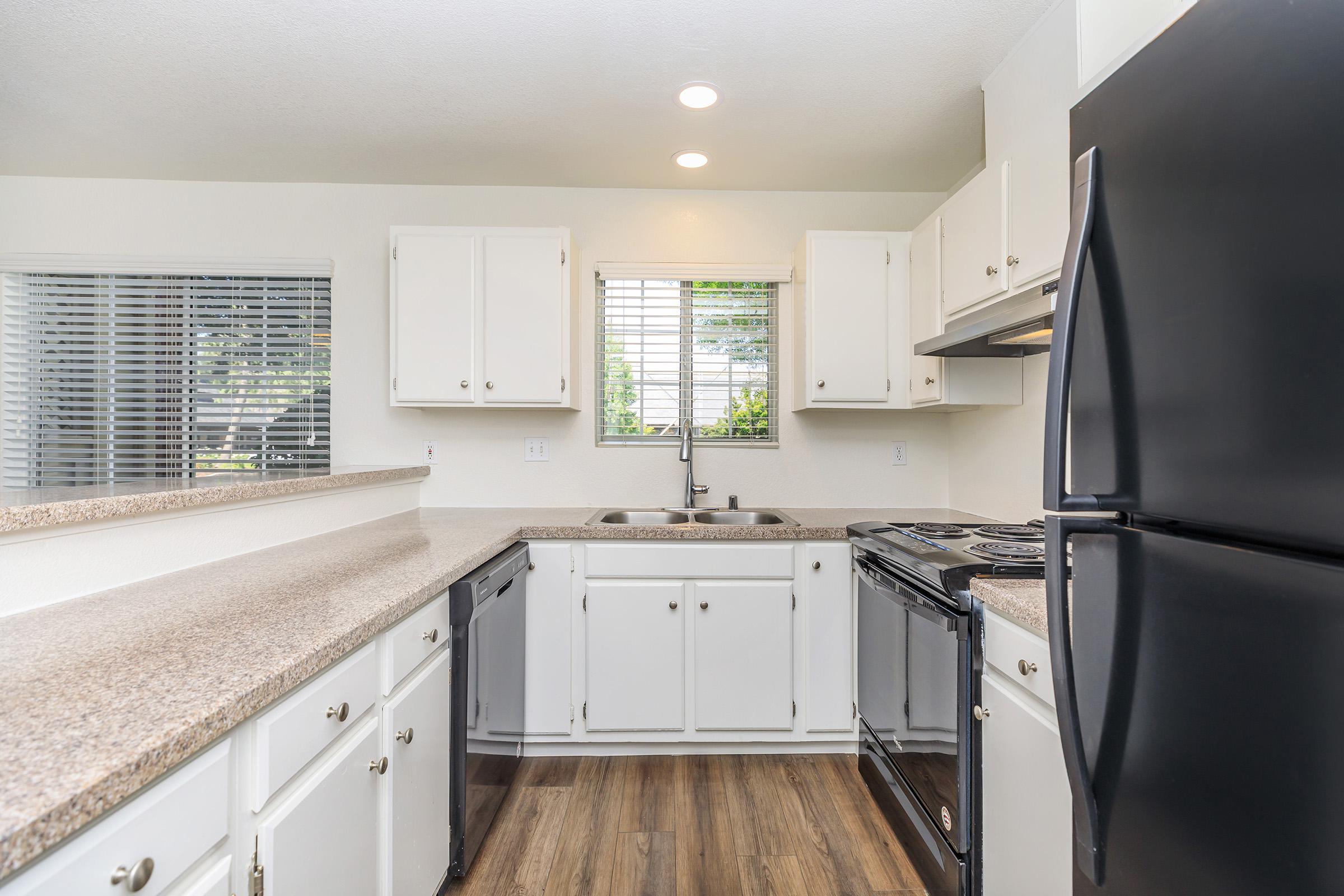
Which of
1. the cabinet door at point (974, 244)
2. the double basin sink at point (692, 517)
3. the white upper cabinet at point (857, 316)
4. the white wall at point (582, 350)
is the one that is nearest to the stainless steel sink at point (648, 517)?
the double basin sink at point (692, 517)

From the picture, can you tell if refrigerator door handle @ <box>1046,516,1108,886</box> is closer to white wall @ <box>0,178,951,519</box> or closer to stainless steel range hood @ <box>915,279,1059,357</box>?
stainless steel range hood @ <box>915,279,1059,357</box>

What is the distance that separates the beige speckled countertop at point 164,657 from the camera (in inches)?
23.9

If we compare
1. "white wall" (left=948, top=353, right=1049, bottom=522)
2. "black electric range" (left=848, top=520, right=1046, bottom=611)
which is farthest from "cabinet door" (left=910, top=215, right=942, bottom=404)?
"black electric range" (left=848, top=520, right=1046, bottom=611)

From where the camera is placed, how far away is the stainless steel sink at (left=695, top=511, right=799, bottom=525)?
281 centimetres

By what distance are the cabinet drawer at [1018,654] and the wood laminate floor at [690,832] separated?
2.51ft

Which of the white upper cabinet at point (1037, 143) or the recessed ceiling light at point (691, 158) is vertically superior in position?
the recessed ceiling light at point (691, 158)

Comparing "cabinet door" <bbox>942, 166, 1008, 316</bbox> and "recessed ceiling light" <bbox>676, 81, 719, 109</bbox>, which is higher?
"recessed ceiling light" <bbox>676, 81, 719, 109</bbox>

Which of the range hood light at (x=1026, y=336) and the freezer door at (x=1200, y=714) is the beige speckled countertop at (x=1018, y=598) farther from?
the range hood light at (x=1026, y=336)

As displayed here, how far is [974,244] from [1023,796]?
5.22 feet

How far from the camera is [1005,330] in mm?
1792

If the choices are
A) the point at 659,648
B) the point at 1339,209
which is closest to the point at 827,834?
the point at 659,648

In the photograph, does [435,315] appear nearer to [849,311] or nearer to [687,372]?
[687,372]

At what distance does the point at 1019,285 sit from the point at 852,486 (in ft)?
4.49

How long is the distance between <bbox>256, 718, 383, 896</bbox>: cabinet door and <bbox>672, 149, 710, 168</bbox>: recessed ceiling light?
7.48ft
